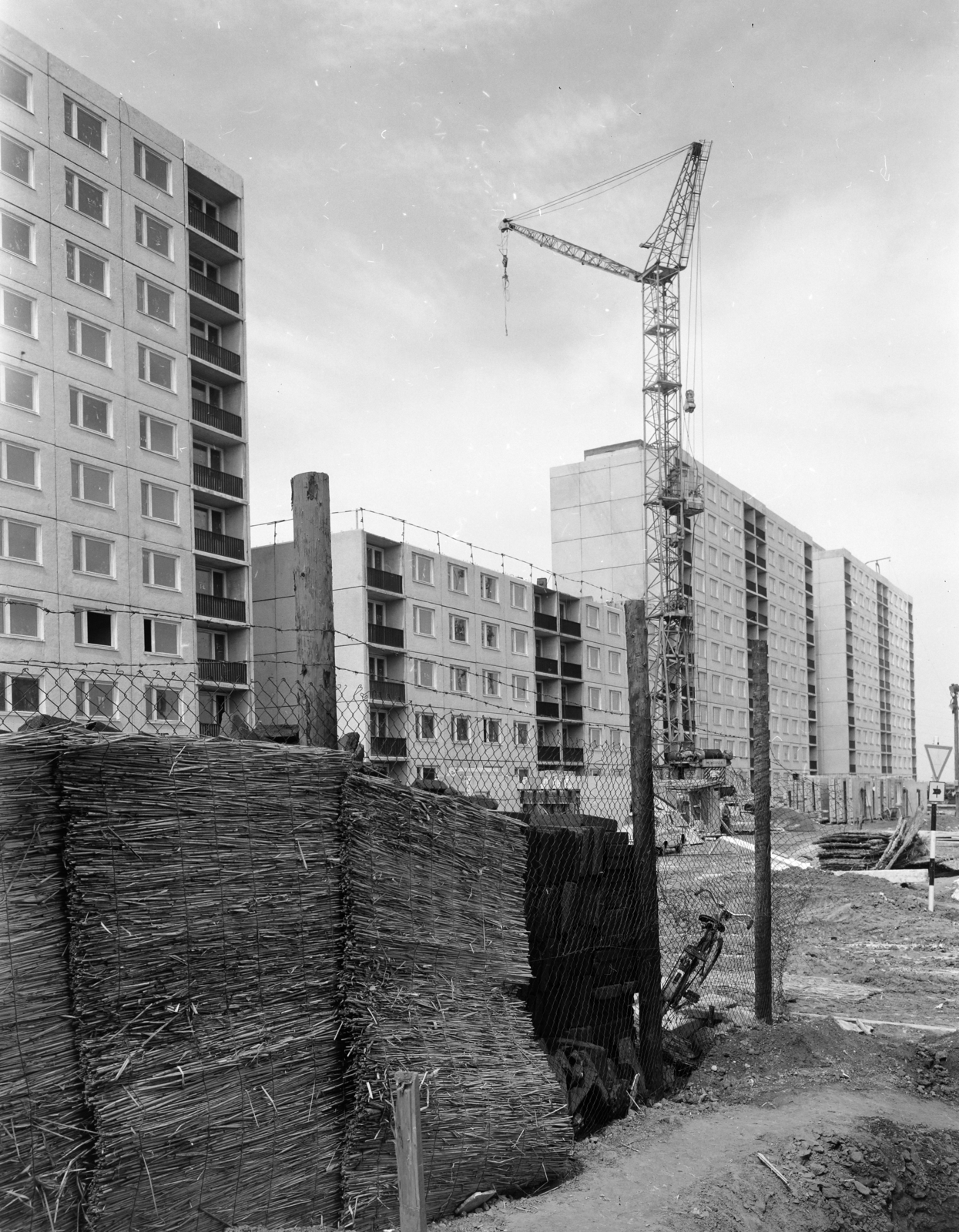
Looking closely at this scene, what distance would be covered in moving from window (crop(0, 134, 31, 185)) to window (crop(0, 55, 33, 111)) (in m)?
1.28

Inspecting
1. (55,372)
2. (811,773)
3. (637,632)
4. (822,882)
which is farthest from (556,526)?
(637,632)

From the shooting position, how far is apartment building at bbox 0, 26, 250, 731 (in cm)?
3378

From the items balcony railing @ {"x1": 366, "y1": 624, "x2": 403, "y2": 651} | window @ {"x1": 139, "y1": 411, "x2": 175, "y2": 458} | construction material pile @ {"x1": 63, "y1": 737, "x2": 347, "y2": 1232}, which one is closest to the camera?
construction material pile @ {"x1": 63, "y1": 737, "x2": 347, "y2": 1232}

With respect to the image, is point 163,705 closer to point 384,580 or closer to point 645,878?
point 645,878

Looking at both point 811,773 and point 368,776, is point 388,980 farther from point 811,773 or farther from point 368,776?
point 811,773

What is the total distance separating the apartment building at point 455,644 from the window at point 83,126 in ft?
56.5

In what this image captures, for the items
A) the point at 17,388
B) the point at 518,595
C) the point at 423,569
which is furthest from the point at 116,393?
the point at 518,595

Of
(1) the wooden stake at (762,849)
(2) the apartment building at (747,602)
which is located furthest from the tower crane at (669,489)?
(1) the wooden stake at (762,849)

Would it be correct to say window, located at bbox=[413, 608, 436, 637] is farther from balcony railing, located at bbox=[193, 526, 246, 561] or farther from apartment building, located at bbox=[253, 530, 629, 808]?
balcony railing, located at bbox=[193, 526, 246, 561]

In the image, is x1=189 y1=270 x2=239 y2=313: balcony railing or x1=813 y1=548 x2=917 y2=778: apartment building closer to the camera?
x1=189 y1=270 x2=239 y2=313: balcony railing

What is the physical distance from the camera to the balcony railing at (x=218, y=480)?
4278 centimetres

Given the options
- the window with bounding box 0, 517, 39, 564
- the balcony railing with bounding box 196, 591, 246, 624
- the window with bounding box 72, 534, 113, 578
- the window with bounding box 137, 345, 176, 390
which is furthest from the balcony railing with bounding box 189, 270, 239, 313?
the window with bounding box 0, 517, 39, 564

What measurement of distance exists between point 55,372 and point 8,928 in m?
34.2

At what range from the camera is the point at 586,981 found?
699cm
